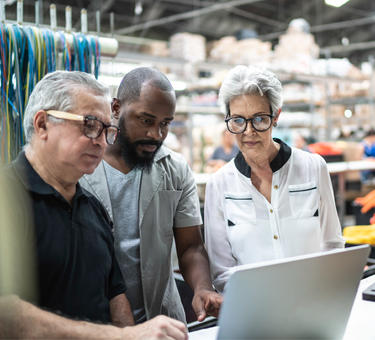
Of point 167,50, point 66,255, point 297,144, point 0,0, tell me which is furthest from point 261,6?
point 66,255

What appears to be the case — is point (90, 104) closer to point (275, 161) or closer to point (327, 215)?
point (275, 161)

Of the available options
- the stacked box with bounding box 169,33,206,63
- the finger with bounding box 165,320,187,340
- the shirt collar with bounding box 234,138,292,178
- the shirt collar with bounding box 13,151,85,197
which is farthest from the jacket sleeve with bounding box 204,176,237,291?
the stacked box with bounding box 169,33,206,63

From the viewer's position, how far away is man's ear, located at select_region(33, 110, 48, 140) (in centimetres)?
138

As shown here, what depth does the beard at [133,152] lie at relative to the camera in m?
1.77

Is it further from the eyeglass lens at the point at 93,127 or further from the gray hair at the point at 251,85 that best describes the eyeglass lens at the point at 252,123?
the eyeglass lens at the point at 93,127

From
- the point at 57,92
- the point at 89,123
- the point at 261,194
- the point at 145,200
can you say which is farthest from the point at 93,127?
the point at 261,194

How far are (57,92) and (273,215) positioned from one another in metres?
1.04

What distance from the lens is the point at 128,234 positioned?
5.83 ft

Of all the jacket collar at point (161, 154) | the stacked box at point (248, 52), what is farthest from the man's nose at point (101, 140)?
the stacked box at point (248, 52)

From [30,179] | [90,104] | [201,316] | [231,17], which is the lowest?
[201,316]

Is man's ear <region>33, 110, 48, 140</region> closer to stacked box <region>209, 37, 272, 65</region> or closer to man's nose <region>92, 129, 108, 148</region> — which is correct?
man's nose <region>92, 129, 108, 148</region>

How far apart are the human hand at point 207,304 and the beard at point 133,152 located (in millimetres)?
546

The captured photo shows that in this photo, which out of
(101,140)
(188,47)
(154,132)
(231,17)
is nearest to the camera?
(101,140)

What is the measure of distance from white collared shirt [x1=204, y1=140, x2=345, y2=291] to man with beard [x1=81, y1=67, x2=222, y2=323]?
4.7 inches
